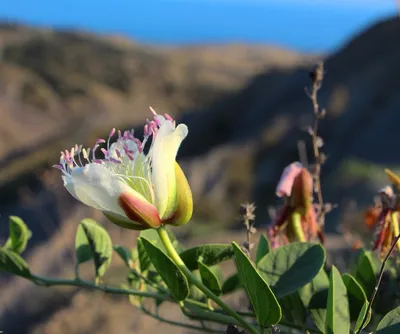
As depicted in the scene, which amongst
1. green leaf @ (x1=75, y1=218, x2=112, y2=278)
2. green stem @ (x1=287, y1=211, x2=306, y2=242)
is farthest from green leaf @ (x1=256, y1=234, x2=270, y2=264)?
green leaf @ (x1=75, y1=218, x2=112, y2=278)

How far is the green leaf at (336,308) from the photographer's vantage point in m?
0.47

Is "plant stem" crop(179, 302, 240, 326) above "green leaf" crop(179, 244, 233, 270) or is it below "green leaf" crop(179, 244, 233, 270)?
below

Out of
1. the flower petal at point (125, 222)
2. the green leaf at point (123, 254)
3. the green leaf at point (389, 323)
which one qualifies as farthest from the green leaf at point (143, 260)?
the green leaf at point (389, 323)

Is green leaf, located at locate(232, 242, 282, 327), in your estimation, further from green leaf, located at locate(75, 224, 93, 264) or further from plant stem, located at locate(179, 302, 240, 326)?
green leaf, located at locate(75, 224, 93, 264)

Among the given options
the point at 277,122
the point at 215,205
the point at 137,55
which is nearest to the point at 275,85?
the point at 277,122

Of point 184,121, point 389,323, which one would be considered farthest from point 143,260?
point 184,121

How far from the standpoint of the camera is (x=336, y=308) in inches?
19.2

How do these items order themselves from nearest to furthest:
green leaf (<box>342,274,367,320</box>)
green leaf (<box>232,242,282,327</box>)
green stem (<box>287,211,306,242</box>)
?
green leaf (<box>232,242,282,327</box>), green leaf (<box>342,274,367,320</box>), green stem (<box>287,211,306,242</box>)

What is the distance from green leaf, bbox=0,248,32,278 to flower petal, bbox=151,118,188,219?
0.17 m

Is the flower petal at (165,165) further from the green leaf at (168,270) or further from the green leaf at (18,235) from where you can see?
the green leaf at (18,235)

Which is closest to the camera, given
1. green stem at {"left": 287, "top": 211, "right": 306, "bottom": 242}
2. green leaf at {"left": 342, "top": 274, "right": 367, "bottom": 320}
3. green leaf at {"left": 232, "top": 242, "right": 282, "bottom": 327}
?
green leaf at {"left": 232, "top": 242, "right": 282, "bottom": 327}

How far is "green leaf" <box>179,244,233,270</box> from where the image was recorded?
0.59 metres

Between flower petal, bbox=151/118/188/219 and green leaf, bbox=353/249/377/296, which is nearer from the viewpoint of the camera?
flower petal, bbox=151/118/188/219

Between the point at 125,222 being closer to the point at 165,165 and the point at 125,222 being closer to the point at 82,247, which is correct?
the point at 165,165
